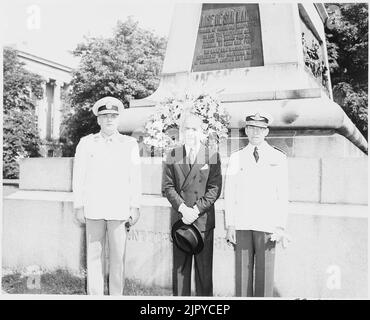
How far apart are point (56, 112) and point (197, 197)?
3.27m

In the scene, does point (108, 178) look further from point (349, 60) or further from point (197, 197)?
point (349, 60)

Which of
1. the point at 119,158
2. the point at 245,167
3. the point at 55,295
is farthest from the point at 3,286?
the point at 245,167

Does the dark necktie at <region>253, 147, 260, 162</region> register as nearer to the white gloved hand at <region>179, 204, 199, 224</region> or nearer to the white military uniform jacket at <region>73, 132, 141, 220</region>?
the white gloved hand at <region>179, 204, 199, 224</region>

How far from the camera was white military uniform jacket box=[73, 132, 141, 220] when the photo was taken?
186 inches

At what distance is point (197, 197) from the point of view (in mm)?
4527

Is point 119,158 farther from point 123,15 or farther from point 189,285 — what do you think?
point 123,15

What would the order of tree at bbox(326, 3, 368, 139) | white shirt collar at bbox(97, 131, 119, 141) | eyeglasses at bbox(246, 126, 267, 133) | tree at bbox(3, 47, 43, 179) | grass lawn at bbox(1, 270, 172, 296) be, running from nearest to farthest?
eyeglasses at bbox(246, 126, 267, 133)
white shirt collar at bbox(97, 131, 119, 141)
grass lawn at bbox(1, 270, 172, 296)
tree at bbox(3, 47, 43, 179)
tree at bbox(326, 3, 368, 139)

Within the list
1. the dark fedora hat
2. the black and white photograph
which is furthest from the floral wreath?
the dark fedora hat

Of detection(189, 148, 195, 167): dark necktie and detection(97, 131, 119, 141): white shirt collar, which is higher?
detection(97, 131, 119, 141): white shirt collar

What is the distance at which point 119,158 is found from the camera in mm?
4797

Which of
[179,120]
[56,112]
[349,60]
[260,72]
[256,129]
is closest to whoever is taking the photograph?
[256,129]

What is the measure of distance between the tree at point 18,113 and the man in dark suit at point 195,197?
7.31ft

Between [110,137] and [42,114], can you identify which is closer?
[110,137]

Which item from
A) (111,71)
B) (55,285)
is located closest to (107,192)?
(55,285)
